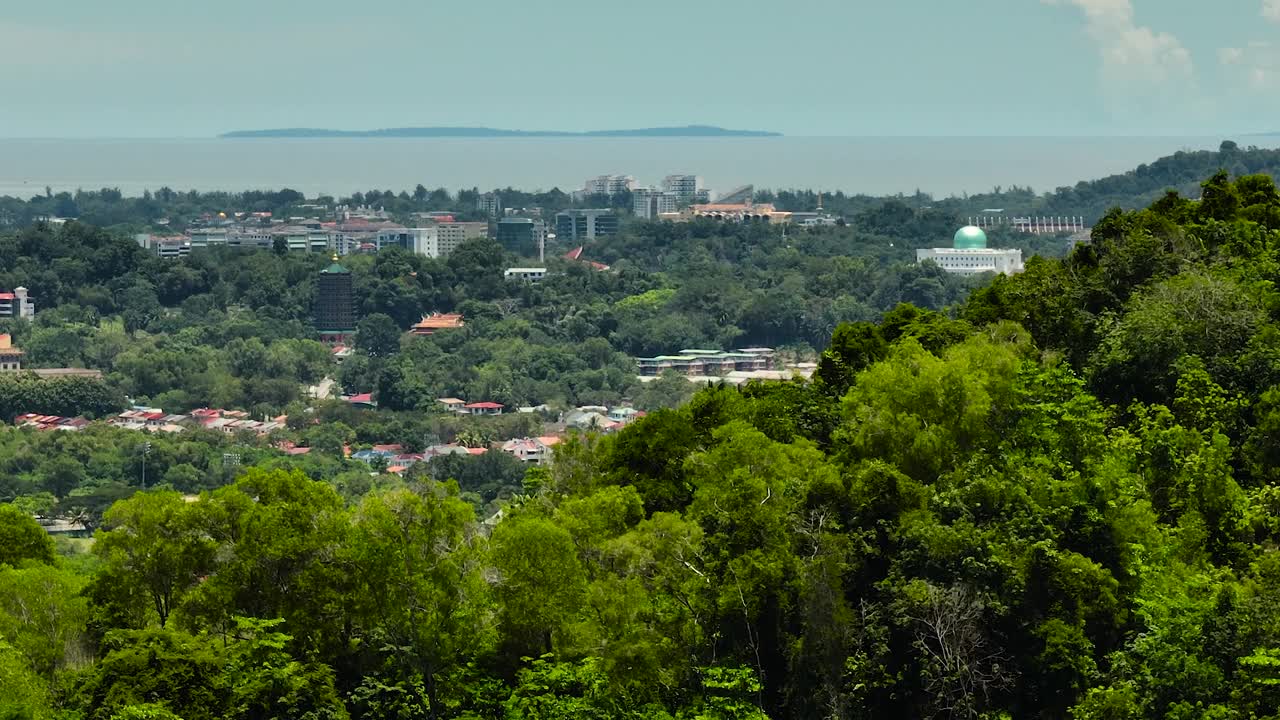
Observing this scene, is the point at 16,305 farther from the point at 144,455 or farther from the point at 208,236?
the point at 144,455

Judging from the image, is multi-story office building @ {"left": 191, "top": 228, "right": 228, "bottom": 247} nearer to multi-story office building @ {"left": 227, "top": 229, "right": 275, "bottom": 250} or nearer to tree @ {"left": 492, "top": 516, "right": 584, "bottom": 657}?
multi-story office building @ {"left": 227, "top": 229, "right": 275, "bottom": 250}

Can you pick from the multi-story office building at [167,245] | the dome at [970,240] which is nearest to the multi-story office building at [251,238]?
the multi-story office building at [167,245]

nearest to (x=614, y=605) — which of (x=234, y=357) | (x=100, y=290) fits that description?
(x=234, y=357)

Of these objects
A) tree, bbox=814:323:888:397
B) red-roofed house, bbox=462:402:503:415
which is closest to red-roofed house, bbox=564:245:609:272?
red-roofed house, bbox=462:402:503:415

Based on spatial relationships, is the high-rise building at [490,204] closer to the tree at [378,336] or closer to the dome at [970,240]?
the dome at [970,240]

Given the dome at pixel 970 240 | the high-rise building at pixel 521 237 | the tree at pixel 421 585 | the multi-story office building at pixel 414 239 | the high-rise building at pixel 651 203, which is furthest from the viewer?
the high-rise building at pixel 651 203

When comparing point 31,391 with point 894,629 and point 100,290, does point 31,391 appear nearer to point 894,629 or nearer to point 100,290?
point 100,290

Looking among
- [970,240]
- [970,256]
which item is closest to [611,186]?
[970,240]
